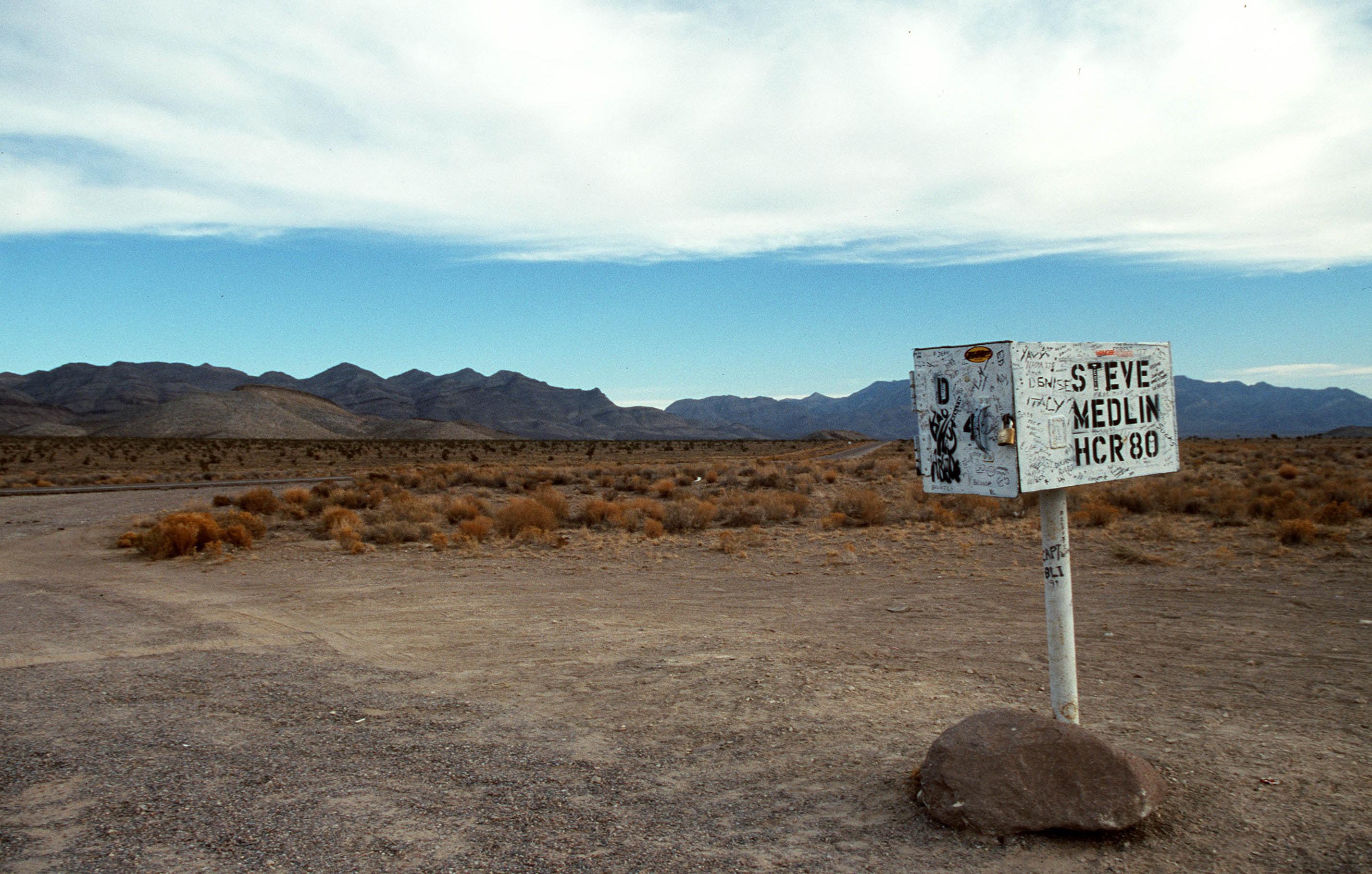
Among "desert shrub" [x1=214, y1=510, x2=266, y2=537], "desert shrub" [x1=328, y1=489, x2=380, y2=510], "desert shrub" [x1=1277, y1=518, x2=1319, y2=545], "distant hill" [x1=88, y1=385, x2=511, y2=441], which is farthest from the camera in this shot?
"distant hill" [x1=88, y1=385, x2=511, y2=441]

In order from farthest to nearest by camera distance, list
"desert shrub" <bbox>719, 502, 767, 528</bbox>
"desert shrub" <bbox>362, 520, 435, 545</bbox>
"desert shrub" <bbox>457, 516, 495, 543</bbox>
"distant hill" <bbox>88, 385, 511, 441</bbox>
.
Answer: "distant hill" <bbox>88, 385, 511, 441</bbox>, "desert shrub" <bbox>719, 502, 767, 528</bbox>, "desert shrub" <bbox>362, 520, 435, 545</bbox>, "desert shrub" <bbox>457, 516, 495, 543</bbox>

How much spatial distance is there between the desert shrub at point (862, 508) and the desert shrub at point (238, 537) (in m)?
13.1

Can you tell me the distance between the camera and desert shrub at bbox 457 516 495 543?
18906 mm

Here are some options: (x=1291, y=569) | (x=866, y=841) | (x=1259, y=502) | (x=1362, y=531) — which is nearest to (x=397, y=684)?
(x=866, y=841)

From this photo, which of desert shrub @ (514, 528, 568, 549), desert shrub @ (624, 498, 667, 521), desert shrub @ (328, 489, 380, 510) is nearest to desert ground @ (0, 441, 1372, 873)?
desert shrub @ (514, 528, 568, 549)

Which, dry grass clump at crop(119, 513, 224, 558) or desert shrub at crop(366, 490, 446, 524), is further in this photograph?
desert shrub at crop(366, 490, 446, 524)

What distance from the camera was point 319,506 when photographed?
26.5 m

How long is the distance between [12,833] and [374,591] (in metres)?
8.59

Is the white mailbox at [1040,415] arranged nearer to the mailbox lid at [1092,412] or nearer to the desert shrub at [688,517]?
the mailbox lid at [1092,412]

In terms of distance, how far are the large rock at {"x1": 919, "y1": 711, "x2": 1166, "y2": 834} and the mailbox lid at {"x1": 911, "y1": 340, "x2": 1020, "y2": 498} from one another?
1404 mm

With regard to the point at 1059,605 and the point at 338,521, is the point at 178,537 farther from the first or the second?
the point at 1059,605

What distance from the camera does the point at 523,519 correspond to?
20141mm

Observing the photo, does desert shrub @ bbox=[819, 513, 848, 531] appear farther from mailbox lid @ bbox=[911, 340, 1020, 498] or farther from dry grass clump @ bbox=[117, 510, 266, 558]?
mailbox lid @ bbox=[911, 340, 1020, 498]

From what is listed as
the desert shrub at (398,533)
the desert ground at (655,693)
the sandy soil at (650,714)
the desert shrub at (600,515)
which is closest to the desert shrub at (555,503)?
the desert shrub at (600,515)
